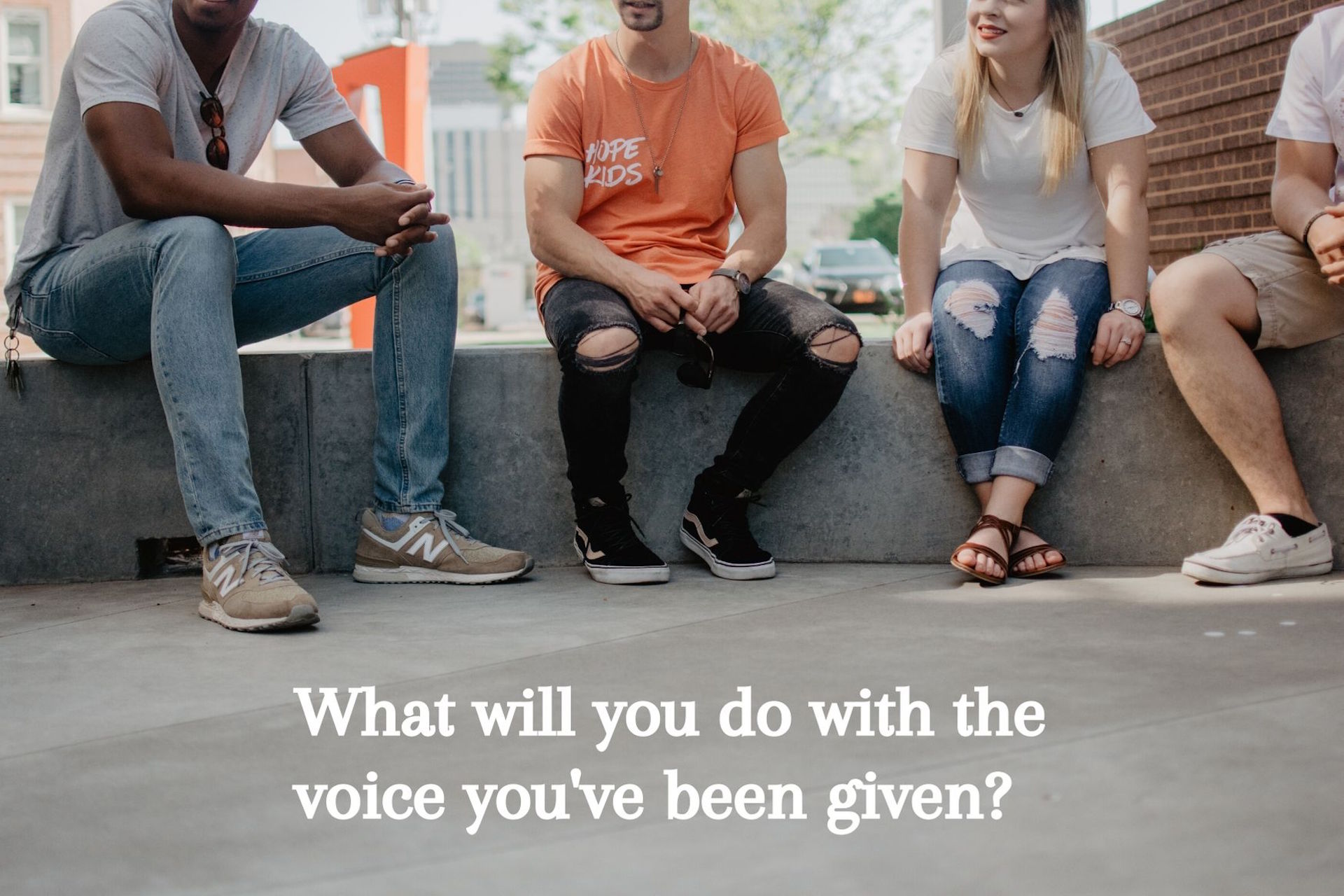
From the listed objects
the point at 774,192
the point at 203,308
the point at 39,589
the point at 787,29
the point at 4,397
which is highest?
the point at 787,29

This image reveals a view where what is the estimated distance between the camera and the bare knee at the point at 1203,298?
10.6 ft

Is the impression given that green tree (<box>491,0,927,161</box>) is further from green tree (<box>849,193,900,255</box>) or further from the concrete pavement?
the concrete pavement

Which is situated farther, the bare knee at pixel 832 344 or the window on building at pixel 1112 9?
the window on building at pixel 1112 9

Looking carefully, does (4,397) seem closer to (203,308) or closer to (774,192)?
(203,308)

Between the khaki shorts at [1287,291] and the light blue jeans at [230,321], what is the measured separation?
1.92m

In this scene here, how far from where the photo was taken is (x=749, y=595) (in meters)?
3.16

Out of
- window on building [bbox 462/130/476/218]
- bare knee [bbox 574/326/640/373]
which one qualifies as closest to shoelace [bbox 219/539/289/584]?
bare knee [bbox 574/326/640/373]

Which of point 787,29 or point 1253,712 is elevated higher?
point 787,29

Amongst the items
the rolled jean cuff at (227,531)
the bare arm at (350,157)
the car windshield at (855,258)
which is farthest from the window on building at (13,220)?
the rolled jean cuff at (227,531)

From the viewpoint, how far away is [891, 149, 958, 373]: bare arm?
11.5 ft

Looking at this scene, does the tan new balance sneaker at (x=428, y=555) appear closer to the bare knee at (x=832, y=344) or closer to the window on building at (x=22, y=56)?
the bare knee at (x=832, y=344)

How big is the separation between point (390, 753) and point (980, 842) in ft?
2.89

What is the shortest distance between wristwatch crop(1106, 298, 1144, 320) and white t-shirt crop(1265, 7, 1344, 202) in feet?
1.64

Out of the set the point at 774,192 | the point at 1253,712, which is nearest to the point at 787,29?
the point at 774,192
